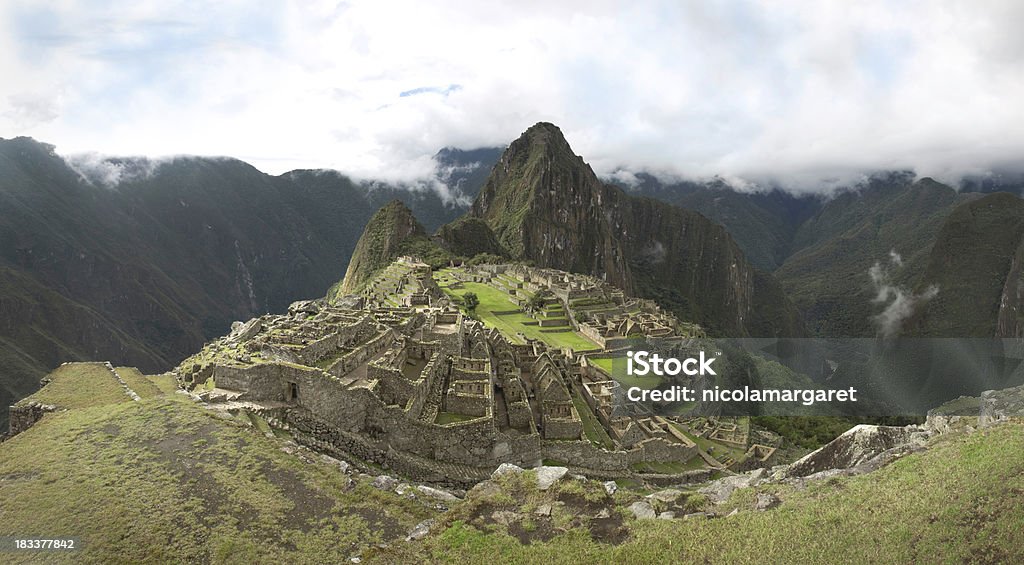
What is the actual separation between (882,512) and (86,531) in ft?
46.3

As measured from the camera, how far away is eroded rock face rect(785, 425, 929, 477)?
1340cm

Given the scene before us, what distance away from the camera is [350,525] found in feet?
34.9

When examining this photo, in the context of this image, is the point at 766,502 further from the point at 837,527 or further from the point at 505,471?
the point at 505,471

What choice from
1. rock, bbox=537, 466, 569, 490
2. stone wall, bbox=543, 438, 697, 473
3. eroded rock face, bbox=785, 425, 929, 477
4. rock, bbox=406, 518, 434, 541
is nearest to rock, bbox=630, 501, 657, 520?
rock, bbox=537, 466, 569, 490

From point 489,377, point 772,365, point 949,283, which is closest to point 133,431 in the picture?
point 489,377

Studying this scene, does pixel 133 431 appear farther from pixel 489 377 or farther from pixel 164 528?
pixel 489 377

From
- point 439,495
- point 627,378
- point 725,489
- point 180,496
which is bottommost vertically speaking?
point 627,378

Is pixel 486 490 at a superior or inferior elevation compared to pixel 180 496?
inferior

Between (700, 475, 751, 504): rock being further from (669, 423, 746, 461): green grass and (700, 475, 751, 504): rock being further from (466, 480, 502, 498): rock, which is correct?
(669, 423, 746, 461): green grass

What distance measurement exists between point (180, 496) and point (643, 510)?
30.8ft

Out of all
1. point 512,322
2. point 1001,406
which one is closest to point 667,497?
point 1001,406

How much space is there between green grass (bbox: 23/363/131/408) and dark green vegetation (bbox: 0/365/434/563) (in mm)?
1120

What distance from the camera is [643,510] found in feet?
37.4

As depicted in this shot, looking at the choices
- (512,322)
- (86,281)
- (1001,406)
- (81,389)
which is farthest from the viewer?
(86,281)
